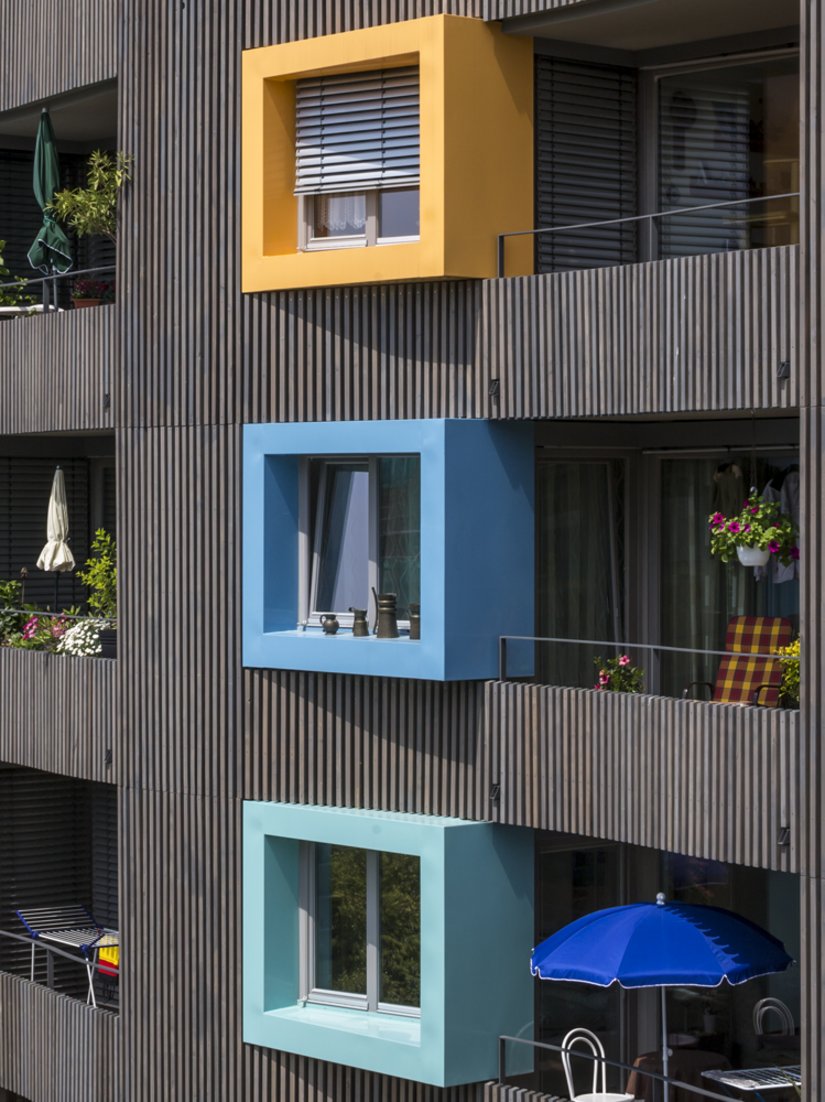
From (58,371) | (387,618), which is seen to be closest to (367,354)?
(387,618)

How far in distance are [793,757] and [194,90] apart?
829 cm

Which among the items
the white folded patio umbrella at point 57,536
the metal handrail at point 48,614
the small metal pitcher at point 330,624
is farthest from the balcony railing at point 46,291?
the small metal pitcher at point 330,624

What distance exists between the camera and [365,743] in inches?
724

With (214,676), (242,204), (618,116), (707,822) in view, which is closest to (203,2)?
(242,204)

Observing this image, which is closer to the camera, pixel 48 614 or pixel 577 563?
pixel 577 563

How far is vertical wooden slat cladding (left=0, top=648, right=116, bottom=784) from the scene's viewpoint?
2100 centimetres

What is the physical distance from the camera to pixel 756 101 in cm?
1828

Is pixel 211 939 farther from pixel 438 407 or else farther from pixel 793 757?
pixel 793 757

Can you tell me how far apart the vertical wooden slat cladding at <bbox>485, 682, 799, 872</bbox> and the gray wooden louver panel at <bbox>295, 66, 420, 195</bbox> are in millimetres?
4199

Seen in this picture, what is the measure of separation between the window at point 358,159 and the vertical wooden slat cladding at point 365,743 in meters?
3.62

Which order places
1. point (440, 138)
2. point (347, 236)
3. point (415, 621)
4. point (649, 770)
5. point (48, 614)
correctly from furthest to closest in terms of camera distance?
point (48, 614), point (347, 236), point (415, 621), point (440, 138), point (649, 770)

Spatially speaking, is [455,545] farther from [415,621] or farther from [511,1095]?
[511,1095]

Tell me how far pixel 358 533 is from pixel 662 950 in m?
4.56

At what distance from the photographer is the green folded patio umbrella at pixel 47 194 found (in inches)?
887
